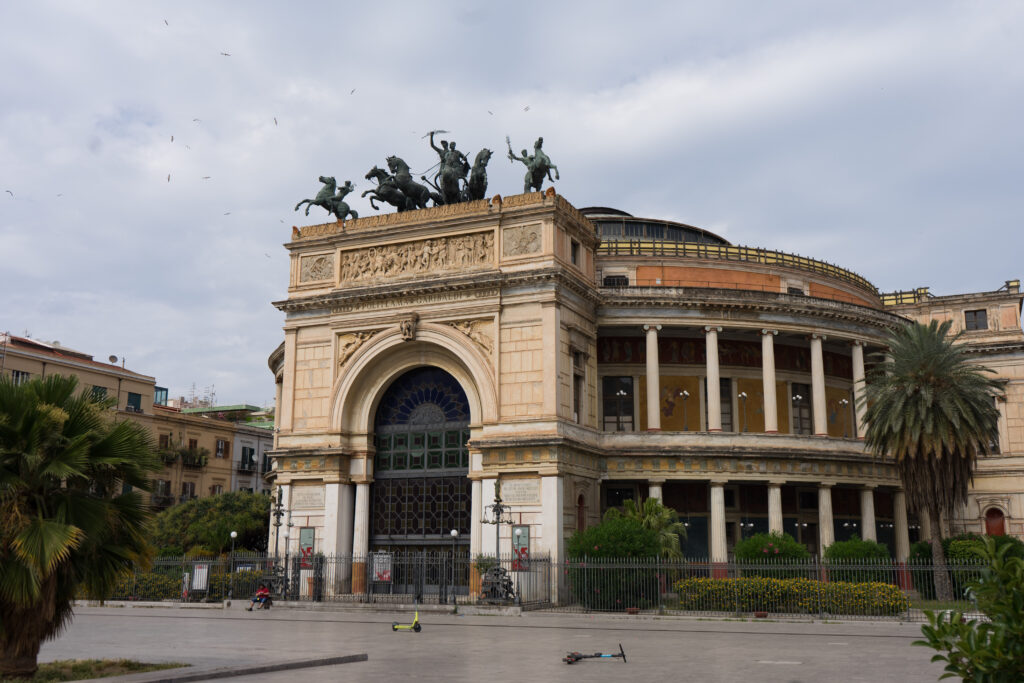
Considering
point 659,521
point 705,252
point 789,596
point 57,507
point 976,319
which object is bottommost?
point 789,596

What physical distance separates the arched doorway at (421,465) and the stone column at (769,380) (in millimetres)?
13407

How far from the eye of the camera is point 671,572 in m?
33.8

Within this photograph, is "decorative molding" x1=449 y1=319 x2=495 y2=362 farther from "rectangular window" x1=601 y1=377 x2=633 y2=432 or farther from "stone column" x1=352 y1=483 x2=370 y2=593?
"stone column" x1=352 y1=483 x2=370 y2=593

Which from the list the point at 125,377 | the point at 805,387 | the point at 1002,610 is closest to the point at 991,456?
the point at 805,387

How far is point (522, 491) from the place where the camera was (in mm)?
36906

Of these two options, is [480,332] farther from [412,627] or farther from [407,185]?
[412,627]

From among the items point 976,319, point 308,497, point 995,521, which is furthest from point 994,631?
point 976,319

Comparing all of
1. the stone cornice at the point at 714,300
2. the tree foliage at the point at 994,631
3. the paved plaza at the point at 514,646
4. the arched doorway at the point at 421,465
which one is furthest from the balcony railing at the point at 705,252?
the tree foliage at the point at 994,631

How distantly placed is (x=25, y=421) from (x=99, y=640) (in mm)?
9371

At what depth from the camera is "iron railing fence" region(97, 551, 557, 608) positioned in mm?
36750

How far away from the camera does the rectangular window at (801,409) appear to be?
4656 cm

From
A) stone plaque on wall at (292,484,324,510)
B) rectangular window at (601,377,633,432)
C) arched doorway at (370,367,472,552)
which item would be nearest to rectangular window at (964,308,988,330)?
rectangular window at (601,377,633,432)

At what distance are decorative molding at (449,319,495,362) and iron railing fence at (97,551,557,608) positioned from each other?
8526mm

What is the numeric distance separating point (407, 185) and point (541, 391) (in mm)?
12051
